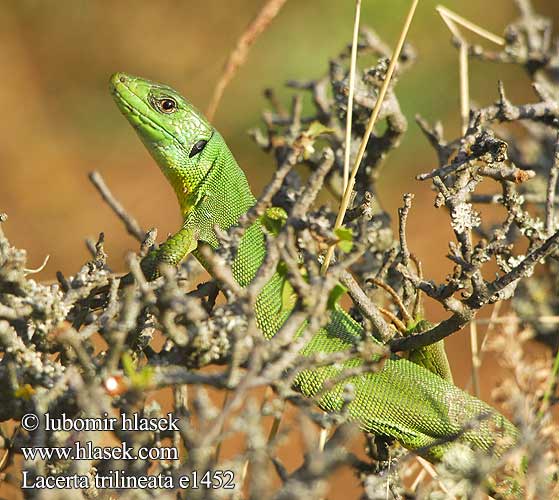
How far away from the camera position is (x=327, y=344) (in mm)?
3006

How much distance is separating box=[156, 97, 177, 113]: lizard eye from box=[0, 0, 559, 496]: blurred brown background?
452 cm

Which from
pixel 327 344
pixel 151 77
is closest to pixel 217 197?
pixel 327 344

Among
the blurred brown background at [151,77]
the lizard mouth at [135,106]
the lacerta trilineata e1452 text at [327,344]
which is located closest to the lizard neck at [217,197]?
the lacerta trilineata e1452 text at [327,344]

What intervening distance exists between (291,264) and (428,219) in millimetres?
7465

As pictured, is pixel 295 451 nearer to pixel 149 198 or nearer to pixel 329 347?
pixel 329 347

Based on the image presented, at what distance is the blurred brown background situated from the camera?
8.95m

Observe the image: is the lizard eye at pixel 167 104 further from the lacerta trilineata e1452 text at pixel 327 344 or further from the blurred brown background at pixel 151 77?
the blurred brown background at pixel 151 77

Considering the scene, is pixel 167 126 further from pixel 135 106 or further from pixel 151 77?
pixel 151 77

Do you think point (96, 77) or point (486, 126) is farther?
point (96, 77)

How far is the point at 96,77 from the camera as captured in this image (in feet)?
33.4

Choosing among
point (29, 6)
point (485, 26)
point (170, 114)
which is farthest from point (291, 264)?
point (29, 6)

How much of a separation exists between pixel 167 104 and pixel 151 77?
21.3 feet

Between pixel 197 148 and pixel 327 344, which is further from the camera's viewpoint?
pixel 197 148

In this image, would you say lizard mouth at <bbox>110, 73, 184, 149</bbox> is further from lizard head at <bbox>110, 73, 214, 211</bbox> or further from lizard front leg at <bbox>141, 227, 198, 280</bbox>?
lizard front leg at <bbox>141, 227, 198, 280</bbox>
